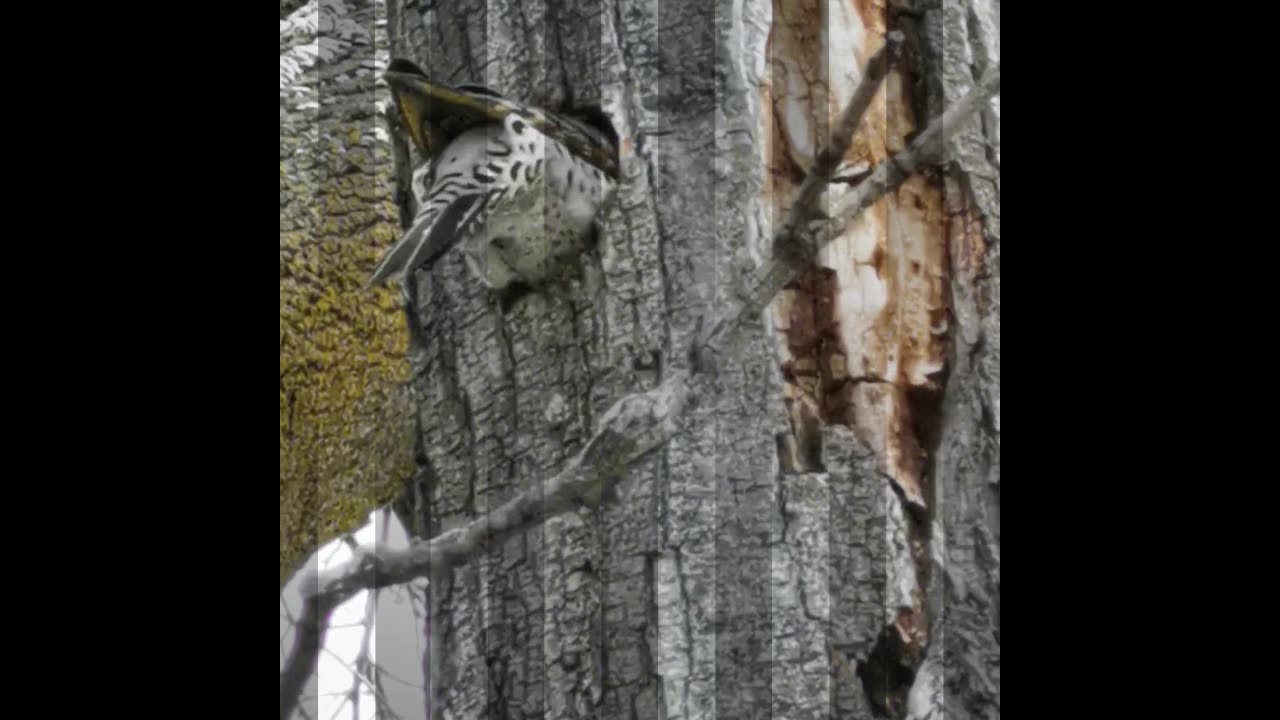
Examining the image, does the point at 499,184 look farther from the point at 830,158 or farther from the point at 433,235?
the point at 830,158

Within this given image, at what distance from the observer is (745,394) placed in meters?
1.82

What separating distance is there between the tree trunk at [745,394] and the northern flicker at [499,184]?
0.08ft

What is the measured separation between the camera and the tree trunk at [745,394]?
182 cm

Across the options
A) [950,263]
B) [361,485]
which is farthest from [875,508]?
[361,485]

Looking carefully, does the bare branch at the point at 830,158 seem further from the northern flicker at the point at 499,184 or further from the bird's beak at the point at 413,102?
the bird's beak at the point at 413,102

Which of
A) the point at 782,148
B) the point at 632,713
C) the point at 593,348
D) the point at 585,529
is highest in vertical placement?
the point at 782,148

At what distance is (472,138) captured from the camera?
184 centimetres

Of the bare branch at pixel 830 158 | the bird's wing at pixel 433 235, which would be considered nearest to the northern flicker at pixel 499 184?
the bird's wing at pixel 433 235

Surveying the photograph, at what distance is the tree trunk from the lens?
1820 mm

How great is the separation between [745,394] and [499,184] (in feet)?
1.18

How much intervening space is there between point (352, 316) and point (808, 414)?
0.53 metres

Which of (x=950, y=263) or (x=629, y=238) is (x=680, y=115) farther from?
(x=950, y=263)

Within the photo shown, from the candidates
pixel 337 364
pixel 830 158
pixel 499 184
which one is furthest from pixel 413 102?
pixel 830 158

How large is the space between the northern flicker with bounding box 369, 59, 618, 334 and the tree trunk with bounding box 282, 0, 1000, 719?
0.03 m
